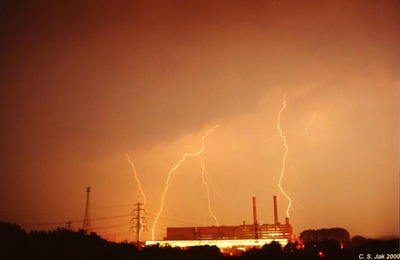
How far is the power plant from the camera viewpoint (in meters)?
69.1

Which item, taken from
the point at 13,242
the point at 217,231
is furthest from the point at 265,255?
the point at 217,231

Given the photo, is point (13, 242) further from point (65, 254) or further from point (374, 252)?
point (374, 252)

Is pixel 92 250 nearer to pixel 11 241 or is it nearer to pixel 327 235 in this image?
pixel 11 241

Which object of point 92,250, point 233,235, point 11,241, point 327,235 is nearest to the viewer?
point 11,241

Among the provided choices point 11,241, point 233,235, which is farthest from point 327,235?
point 11,241

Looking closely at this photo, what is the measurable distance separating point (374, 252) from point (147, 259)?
17908 mm

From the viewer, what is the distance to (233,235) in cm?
7800

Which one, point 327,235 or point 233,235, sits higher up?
point 233,235

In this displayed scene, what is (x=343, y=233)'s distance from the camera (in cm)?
9125

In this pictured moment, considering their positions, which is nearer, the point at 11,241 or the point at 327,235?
the point at 11,241

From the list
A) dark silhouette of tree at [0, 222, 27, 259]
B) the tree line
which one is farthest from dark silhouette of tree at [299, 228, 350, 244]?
dark silhouette of tree at [0, 222, 27, 259]

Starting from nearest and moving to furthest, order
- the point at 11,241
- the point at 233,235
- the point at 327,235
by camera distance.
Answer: the point at 11,241 < the point at 233,235 < the point at 327,235

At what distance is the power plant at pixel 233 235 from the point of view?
69050mm

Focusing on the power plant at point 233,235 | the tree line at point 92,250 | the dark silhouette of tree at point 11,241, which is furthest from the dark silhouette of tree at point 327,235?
the dark silhouette of tree at point 11,241
